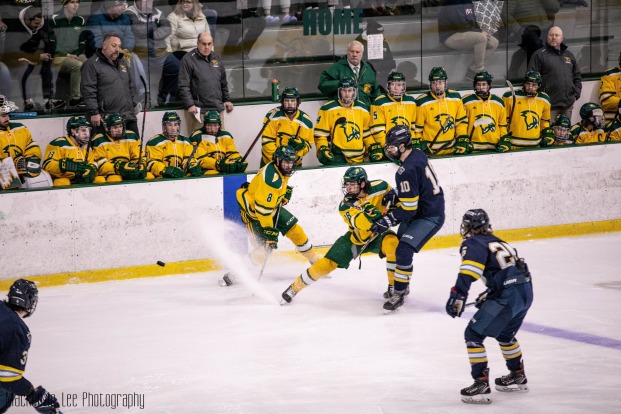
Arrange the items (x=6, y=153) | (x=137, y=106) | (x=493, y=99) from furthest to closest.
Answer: (x=493, y=99)
(x=137, y=106)
(x=6, y=153)

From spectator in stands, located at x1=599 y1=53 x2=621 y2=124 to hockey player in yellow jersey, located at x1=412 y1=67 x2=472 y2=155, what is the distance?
1923 mm

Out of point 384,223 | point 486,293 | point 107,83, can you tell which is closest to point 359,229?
point 384,223

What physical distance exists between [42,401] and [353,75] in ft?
19.6

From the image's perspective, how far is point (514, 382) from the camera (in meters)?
5.97

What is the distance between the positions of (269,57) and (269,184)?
257cm

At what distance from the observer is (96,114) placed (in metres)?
9.23

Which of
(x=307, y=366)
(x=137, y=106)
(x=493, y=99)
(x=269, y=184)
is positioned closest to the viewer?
(x=307, y=366)

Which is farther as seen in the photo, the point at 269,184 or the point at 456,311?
the point at 269,184

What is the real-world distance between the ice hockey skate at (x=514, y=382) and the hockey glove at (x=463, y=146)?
439 centimetres

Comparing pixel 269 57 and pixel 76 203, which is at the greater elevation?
pixel 269 57

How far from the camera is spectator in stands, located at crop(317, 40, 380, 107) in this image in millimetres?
10258

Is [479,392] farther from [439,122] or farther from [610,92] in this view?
[610,92]

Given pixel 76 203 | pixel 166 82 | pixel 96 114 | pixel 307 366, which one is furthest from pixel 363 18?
pixel 307 366

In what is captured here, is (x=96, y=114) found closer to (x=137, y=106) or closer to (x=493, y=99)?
(x=137, y=106)
